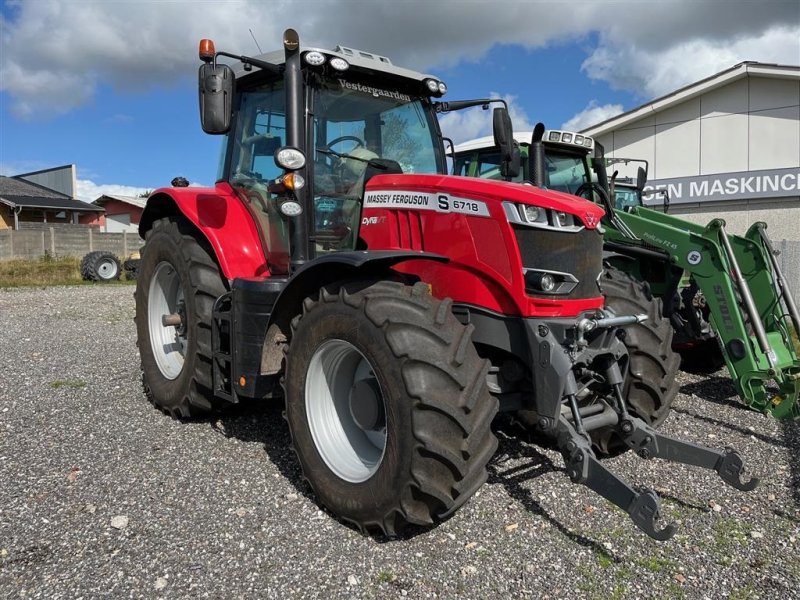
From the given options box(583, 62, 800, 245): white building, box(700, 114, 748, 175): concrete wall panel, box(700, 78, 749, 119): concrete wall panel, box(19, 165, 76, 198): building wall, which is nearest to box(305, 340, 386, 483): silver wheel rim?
box(583, 62, 800, 245): white building

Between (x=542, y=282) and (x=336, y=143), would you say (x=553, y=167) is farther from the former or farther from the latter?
(x=542, y=282)

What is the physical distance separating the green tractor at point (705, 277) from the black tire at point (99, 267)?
45.5 ft

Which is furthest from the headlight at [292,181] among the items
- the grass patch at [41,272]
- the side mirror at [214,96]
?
the grass patch at [41,272]

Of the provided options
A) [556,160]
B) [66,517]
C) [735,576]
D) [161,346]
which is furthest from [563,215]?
[556,160]

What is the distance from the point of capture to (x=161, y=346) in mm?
5184

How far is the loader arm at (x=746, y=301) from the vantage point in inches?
209

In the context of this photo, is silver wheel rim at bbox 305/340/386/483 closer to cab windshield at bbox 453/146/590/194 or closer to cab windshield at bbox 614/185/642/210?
cab windshield at bbox 453/146/590/194

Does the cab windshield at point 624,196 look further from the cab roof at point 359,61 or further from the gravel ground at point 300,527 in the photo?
the cab roof at point 359,61

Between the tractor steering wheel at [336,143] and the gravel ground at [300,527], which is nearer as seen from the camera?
the gravel ground at [300,527]

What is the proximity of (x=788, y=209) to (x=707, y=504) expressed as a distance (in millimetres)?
11950

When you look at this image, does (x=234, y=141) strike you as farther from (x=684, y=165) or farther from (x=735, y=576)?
(x=684, y=165)

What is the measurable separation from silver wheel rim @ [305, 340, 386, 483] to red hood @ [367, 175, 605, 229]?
3.23 feet

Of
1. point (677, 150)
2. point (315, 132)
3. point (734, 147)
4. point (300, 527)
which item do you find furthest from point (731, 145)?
point (300, 527)

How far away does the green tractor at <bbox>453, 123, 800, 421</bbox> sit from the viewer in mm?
5375
